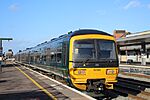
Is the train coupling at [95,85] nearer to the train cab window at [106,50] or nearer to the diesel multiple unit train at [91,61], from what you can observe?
the diesel multiple unit train at [91,61]

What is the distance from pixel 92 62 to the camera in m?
11.6

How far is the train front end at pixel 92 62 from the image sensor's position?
Answer: 11523mm

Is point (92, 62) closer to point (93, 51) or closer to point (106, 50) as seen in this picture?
point (93, 51)

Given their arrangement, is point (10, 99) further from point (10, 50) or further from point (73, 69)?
point (10, 50)

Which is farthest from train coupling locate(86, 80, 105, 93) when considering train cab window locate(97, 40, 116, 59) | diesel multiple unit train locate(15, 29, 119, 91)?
train cab window locate(97, 40, 116, 59)

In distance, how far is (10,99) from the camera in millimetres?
10320

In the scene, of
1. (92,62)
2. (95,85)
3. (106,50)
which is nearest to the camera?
(92,62)

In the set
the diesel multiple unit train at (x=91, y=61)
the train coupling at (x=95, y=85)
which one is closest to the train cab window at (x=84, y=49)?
the diesel multiple unit train at (x=91, y=61)

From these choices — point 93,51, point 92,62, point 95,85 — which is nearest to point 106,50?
point 93,51

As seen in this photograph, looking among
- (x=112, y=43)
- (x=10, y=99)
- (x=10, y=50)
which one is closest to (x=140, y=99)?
(x=112, y=43)

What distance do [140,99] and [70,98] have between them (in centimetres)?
361

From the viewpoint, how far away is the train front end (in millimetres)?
11523

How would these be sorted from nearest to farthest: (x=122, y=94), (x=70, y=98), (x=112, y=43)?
(x=70, y=98) < (x=112, y=43) < (x=122, y=94)

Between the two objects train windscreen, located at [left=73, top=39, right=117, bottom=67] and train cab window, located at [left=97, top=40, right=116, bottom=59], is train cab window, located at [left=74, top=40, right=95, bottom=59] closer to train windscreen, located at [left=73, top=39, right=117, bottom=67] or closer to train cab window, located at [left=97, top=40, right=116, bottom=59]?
train windscreen, located at [left=73, top=39, right=117, bottom=67]
